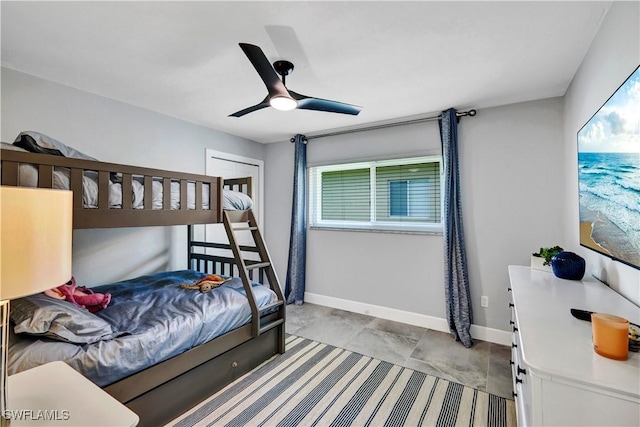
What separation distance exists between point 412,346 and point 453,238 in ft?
3.61

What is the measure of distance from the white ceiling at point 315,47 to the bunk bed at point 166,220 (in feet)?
2.54

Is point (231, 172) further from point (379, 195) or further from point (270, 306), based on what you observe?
point (270, 306)

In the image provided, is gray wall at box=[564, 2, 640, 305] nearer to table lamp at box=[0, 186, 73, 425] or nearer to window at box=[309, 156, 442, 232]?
window at box=[309, 156, 442, 232]

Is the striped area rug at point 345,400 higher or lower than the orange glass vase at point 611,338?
lower

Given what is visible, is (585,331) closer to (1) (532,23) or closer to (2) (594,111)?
(2) (594,111)

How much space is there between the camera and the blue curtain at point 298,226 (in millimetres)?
3805

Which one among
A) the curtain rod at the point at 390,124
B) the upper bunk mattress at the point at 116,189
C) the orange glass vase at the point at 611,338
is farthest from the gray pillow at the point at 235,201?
the orange glass vase at the point at 611,338

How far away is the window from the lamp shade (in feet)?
9.88

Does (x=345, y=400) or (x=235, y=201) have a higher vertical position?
(x=235, y=201)

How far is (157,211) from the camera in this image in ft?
6.18

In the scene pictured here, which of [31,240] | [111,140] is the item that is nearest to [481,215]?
[31,240]

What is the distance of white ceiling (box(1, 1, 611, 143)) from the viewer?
146 cm

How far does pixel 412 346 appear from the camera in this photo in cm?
265

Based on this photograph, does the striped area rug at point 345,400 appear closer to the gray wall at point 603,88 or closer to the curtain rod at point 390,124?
the gray wall at point 603,88
